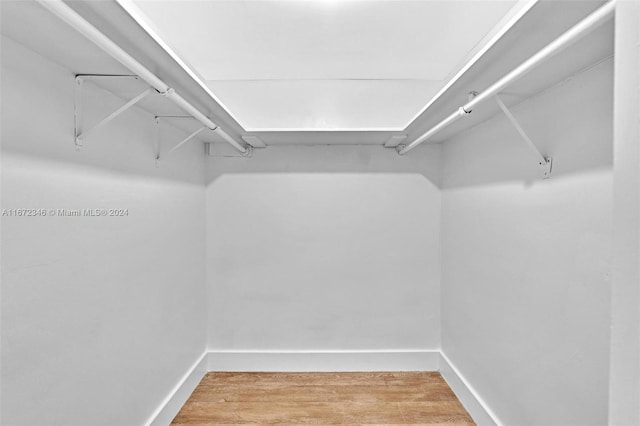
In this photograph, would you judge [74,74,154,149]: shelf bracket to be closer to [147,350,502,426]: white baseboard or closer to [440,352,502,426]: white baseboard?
[147,350,502,426]: white baseboard

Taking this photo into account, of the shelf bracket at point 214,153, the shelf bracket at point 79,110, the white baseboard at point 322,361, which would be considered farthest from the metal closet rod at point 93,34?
the white baseboard at point 322,361

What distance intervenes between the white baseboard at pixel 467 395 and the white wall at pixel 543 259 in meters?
0.05

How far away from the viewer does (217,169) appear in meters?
2.75

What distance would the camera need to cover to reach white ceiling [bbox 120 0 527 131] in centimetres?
176

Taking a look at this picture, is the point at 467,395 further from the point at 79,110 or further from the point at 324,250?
the point at 79,110

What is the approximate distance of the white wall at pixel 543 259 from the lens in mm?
1171

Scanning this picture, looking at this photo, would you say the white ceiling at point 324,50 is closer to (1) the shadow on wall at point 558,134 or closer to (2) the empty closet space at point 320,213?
(2) the empty closet space at point 320,213

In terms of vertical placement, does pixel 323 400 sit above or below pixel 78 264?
below

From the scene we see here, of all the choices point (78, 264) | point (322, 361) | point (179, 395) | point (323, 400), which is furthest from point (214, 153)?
point (323, 400)

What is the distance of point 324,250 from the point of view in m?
2.76

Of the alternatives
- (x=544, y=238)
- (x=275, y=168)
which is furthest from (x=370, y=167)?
(x=544, y=238)

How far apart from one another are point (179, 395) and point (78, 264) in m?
1.30

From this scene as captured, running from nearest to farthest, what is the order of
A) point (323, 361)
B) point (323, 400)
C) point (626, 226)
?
point (626, 226) → point (323, 400) → point (323, 361)

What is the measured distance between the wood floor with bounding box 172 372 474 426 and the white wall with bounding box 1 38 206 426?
39cm
